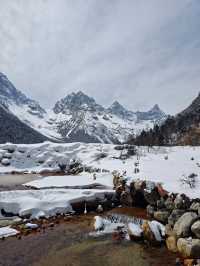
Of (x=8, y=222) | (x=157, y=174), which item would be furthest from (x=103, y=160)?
(x=8, y=222)

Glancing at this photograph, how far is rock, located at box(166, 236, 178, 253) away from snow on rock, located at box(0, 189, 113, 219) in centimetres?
1310

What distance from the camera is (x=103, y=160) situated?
7256cm

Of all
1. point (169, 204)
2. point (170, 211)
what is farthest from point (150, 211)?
point (170, 211)

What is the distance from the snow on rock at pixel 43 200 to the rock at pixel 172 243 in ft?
43.0

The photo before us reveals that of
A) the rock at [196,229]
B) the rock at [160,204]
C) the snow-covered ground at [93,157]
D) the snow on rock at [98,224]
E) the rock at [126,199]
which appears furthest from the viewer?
the snow-covered ground at [93,157]

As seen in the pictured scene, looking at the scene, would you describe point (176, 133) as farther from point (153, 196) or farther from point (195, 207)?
point (195, 207)

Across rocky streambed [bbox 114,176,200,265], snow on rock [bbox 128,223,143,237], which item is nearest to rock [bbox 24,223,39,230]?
snow on rock [bbox 128,223,143,237]

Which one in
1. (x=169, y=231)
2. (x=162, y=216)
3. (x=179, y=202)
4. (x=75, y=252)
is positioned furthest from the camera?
(x=179, y=202)

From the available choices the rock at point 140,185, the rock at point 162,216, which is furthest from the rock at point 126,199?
the rock at point 162,216

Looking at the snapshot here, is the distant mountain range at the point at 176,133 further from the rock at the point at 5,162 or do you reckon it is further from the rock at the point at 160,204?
the rock at the point at 160,204

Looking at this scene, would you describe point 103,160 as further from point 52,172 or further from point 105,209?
point 105,209

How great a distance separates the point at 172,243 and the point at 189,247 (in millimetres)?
1887

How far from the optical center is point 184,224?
23.5 m

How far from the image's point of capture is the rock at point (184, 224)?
75.2 feet
